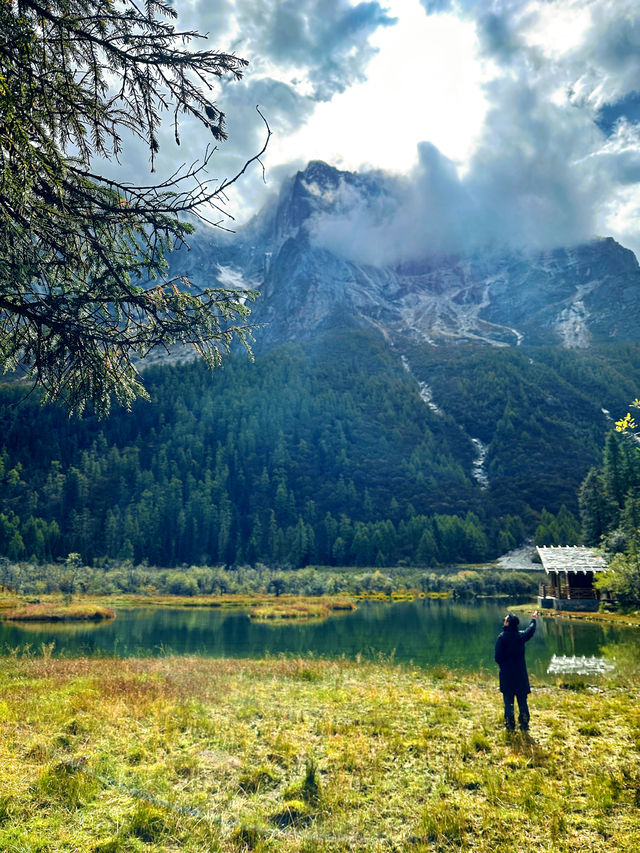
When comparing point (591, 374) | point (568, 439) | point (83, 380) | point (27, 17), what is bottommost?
point (83, 380)

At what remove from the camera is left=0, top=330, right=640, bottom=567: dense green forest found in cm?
9838

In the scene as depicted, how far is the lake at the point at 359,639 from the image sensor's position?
20453 millimetres

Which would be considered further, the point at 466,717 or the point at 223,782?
the point at 466,717

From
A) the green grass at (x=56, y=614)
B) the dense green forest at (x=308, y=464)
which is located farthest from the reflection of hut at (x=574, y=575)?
the dense green forest at (x=308, y=464)

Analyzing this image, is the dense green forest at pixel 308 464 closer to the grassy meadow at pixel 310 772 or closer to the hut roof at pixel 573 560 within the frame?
the hut roof at pixel 573 560

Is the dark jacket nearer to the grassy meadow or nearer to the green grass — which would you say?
the grassy meadow

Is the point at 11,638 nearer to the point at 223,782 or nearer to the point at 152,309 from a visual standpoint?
the point at 223,782

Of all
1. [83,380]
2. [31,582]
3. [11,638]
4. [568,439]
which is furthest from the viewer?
[568,439]

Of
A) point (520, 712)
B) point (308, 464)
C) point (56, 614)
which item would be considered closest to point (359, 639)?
point (520, 712)

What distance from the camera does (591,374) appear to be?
171625mm

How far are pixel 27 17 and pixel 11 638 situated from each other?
29.8 metres

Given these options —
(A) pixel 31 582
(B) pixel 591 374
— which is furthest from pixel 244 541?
(B) pixel 591 374

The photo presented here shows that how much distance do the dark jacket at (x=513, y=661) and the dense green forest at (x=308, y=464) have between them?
85.0 meters

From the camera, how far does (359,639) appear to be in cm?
2753
